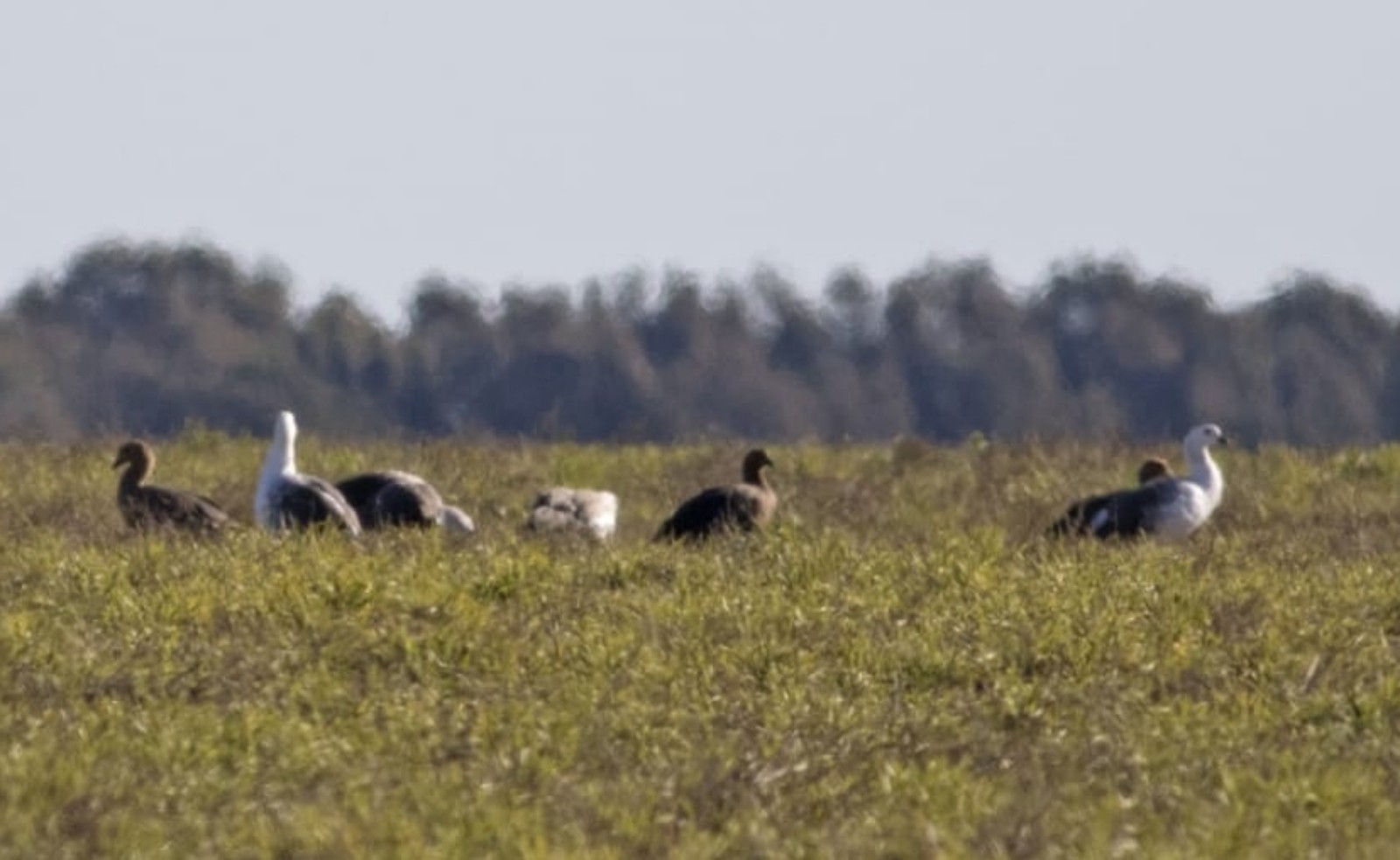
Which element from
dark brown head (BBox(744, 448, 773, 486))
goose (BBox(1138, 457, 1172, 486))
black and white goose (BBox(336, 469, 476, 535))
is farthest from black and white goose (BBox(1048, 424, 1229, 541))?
black and white goose (BBox(336, 469, 476, 535))

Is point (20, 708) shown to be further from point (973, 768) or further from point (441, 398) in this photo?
point (441, 398)

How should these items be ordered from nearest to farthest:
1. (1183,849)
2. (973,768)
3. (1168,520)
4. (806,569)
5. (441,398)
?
(1183,849) → (973,768) → (806,569) → (1168,520) → (441,398)

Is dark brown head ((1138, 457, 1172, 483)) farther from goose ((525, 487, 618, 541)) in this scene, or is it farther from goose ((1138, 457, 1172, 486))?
goose ((525, 487, 618, 541))

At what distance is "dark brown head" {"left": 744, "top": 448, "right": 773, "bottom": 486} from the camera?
2034 cm

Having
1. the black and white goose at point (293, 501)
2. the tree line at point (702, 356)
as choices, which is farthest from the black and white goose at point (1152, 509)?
the tree line at point (702, 356)

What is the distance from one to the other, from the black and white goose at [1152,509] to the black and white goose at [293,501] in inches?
140

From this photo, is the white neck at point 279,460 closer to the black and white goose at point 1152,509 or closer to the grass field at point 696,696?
the grass field at point 696,696

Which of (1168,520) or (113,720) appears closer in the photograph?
(113,720)

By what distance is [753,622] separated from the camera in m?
11.9

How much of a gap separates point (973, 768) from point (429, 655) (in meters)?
2.28

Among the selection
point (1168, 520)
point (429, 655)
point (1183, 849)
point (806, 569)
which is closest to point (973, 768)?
point (1183, 849)

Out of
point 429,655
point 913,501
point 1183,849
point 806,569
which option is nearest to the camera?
point 1183,849

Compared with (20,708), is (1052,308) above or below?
below

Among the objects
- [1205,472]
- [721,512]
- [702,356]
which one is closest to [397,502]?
[721,512]
